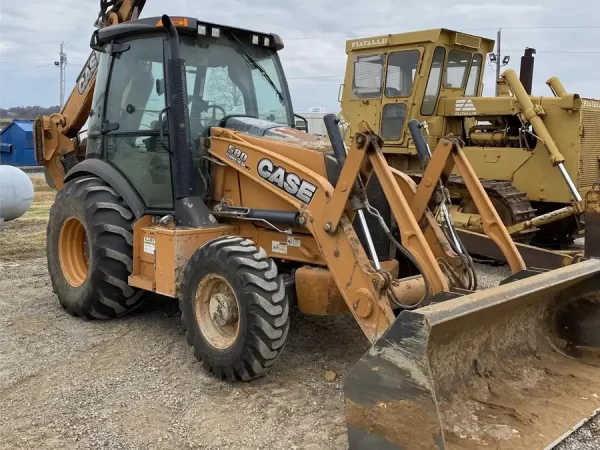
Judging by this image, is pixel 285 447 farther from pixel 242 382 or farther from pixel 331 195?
pixel 331 195

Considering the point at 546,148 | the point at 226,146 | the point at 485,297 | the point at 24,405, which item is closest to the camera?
the point at 485,297

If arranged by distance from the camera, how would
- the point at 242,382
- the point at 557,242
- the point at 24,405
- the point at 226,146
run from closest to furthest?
the point at 24,405 < the point at 242,382 < the point at 226,146 < the point at 557,242

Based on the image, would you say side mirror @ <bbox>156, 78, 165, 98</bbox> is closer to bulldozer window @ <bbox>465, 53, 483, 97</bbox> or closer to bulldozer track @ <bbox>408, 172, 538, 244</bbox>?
bulldozer track @ <bbox>408, 172, 538, 244</bbox>

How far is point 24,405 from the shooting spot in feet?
13.1

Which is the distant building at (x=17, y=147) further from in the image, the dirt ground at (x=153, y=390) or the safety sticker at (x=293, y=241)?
the safety sticker at (x=293, y=241)

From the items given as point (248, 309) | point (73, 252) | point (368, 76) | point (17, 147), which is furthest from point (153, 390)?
point (17, 147)

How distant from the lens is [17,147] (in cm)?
2362

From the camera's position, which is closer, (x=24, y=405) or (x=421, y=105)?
(x=24, y=405)

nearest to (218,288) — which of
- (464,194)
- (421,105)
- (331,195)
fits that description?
(331,195)

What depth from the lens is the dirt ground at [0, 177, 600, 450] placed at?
11.8 feet

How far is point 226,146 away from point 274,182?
583 mm

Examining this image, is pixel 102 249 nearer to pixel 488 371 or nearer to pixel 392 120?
pixel 488 371

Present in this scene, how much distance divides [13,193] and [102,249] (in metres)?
6.33

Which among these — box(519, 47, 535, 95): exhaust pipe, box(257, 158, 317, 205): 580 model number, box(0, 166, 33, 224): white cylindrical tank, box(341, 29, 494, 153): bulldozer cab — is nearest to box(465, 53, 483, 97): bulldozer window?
box(341, 29, 494, 153): bulldozer cab
